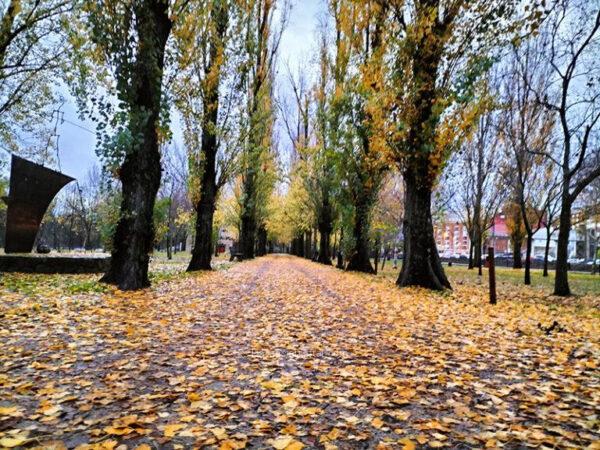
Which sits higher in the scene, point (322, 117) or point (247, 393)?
point (322, 117)

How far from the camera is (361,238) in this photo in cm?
1914

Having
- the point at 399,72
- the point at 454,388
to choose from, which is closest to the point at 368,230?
the point at 399,72

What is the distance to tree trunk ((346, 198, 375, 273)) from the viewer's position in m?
18.9

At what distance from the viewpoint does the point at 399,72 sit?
11016 millimetres

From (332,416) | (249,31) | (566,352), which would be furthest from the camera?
(249,31)

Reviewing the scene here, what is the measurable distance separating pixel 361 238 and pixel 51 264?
1279cm

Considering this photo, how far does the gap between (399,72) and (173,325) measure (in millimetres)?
9033

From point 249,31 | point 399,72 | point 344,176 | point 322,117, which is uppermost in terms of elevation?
point 249,31

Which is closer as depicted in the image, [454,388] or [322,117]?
[454,388]

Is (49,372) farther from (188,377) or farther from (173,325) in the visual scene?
(173,325)

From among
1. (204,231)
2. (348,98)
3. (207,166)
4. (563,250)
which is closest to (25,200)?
(204,231)

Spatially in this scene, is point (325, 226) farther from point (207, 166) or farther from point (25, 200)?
point (25, 200)

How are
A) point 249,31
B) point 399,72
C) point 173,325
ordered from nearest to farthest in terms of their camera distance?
point 173,325 < point 399,72 < point 249,31

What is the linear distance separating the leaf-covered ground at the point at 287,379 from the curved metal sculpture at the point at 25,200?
9428 millimetres
